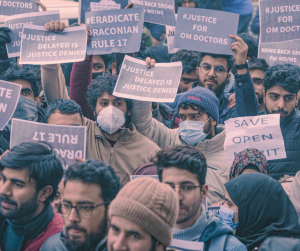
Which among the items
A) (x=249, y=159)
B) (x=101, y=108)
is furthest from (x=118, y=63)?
(x=249, y=159)

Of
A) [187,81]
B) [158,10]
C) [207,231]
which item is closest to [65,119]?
[207,231]

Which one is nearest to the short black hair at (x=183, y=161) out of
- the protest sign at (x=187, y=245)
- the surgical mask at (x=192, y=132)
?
the protest sign at (x=187, y=245)

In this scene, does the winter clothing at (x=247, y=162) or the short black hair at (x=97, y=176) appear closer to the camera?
the short black hair at (x=97, y=176)

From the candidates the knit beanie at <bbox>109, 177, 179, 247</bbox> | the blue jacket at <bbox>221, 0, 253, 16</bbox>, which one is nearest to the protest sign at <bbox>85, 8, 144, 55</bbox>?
the knit beanie at <bbox>109, 177, 179, 247</bbox>

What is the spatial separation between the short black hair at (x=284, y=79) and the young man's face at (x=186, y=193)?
221cm

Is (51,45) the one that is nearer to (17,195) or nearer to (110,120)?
(110,120)

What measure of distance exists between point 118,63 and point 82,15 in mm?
604

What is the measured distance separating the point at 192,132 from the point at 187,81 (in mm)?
1645

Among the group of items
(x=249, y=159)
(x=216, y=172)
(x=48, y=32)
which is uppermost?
(x=48, y=32)

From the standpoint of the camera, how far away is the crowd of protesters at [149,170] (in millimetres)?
4172

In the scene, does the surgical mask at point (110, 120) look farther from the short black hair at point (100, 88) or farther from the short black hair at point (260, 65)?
the short black hair at point (260, 65)

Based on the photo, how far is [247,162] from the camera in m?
5.38

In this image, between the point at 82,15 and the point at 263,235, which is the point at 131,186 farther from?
the point at 82,15

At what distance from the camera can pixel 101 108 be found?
6188mm
